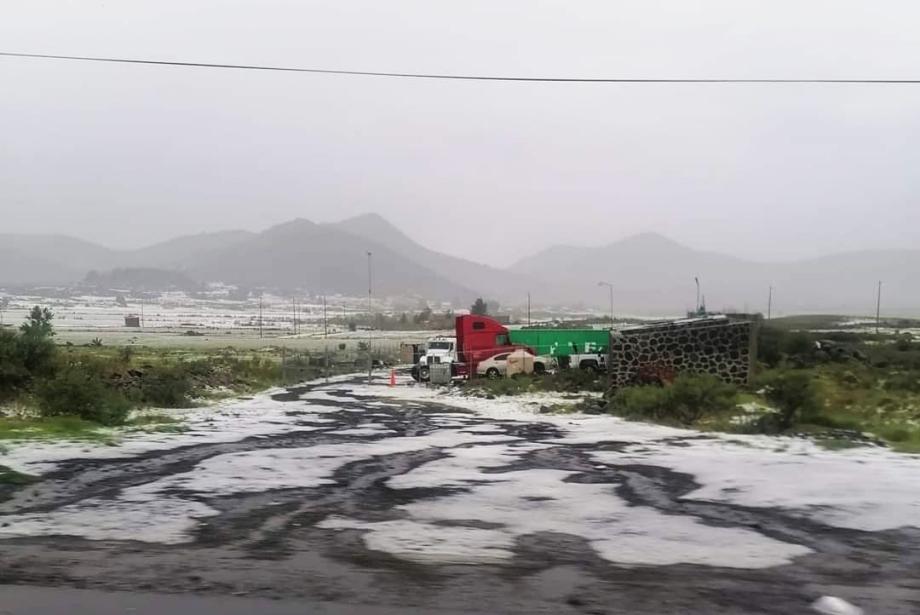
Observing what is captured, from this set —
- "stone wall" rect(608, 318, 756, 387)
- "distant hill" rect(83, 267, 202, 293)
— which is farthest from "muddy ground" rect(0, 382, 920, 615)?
"distant hill" rect(83, 267, 202, 293)

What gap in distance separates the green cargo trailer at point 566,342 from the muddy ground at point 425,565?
34514 millimetres

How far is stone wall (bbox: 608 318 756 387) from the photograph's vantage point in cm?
2894

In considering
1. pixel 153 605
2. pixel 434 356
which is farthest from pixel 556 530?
pixel 434 356

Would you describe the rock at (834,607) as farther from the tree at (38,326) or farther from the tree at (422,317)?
the tree at (422,317)

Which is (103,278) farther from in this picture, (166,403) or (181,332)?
(166,403)

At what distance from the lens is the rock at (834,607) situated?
5863 mm

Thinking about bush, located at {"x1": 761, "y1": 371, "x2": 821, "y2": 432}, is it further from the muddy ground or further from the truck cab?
the truck cab

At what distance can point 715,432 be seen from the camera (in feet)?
58.6

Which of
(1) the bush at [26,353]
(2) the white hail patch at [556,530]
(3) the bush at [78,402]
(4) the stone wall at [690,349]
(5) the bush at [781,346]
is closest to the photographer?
(2) the white hail patch at [556,530]

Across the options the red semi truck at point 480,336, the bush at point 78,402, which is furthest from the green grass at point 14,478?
the red semi truck at point 480,336

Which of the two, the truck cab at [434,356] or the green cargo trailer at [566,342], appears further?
the green cargo trailer at [566,342]

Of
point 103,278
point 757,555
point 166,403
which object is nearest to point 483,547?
point 757,555

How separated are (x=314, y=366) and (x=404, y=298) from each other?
13638cm

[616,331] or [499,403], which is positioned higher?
[616,331]
